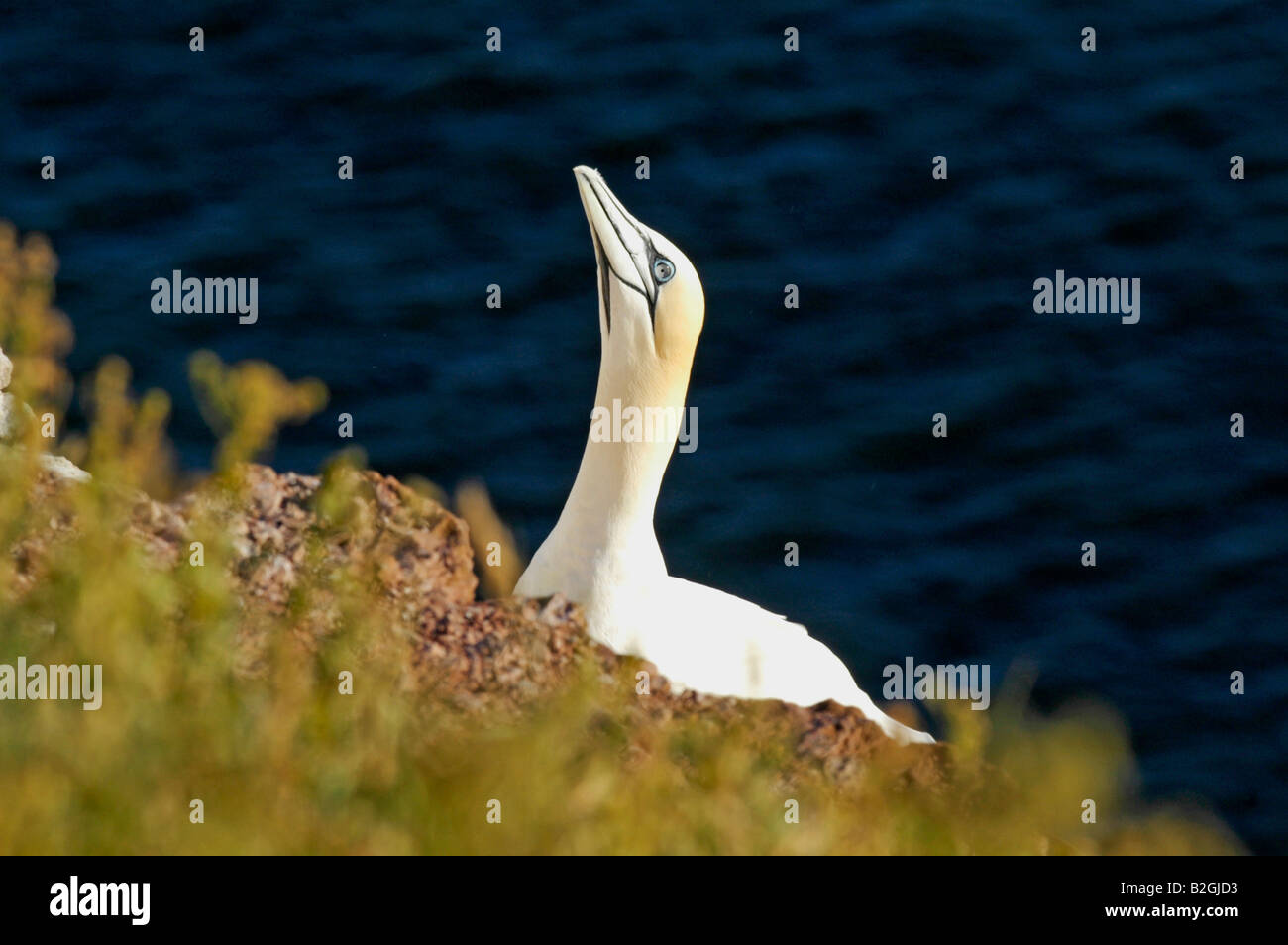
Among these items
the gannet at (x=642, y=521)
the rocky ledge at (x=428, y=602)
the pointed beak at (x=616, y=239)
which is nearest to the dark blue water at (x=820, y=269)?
the gannet at (x=642, y=521)

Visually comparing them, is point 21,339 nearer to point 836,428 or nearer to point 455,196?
point 836,428

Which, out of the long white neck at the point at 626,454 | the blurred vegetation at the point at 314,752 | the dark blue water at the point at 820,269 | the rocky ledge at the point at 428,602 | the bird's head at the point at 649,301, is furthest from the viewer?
the dark blue water at the point at 820,269

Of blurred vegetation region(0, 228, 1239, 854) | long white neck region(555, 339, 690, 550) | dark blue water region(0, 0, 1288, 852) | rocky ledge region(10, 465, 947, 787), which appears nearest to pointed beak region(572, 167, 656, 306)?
long white neck region(555, 339, 690, 550)

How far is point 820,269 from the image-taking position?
1372 cm

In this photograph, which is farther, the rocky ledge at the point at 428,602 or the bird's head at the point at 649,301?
the bird's head at the point at 649,301

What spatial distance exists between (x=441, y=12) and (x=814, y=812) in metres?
11.5

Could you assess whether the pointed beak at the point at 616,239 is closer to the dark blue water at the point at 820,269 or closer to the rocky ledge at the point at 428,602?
the rocky ledge at the point at 428,602

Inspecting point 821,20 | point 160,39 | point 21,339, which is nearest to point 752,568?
point 821,20

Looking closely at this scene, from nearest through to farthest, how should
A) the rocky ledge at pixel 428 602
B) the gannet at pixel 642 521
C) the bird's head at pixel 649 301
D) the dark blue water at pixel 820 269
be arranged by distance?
the rocky ledge at pixel 428 602 → the gannet at pixel 642 521 → the bird's head at pixel 649 301 → the dark blue water at pixel 820 269

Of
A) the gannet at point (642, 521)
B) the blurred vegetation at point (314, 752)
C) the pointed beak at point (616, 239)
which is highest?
the pointed beak at point (616, 239)

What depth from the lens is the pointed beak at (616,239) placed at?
27.4 feet

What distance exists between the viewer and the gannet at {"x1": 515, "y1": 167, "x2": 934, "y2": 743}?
809 centimetres

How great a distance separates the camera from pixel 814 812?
5.06 m

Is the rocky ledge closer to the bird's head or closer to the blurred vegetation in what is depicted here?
the blurred vegetation
